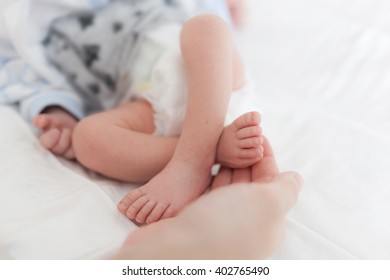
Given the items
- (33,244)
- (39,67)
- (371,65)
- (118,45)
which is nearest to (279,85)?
(371,65)

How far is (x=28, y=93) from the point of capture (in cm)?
103

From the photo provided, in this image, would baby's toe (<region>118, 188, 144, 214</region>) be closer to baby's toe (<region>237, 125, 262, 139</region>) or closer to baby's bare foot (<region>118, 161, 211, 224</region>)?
baby's bare foot (<region>118, 161, 211, 224</region>)

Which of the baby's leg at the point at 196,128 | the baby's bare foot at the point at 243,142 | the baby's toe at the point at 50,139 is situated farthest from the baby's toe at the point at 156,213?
the baby's toe at the point at 50,139

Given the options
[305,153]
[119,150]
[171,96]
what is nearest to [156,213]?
[119,150]

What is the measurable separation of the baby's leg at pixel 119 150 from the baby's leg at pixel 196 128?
0.14ft

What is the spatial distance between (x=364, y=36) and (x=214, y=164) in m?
0.66

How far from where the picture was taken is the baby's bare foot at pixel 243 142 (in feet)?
2.65

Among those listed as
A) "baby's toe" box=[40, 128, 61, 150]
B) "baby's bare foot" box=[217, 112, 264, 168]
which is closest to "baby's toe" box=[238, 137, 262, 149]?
"baby's bare foot" box=[217, 112, 264, 168]

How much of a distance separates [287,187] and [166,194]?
0.21 meters

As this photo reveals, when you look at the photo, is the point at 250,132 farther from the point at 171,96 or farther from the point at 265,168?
the point at 171,96

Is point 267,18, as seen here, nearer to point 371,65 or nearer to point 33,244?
point 371,65

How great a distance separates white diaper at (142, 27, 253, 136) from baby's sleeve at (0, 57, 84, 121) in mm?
174

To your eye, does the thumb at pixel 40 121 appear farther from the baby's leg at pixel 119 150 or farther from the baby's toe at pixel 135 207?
the baby's toe at pixel 135 207

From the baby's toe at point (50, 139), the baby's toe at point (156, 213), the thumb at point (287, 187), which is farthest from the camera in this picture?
the baby's toe at point (50, 139)
